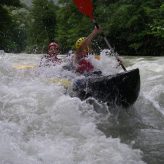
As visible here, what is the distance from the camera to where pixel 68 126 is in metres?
6.13

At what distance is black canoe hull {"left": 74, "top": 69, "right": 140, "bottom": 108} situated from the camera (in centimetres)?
643

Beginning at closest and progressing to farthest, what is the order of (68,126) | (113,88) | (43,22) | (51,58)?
(68,126)
(113,88)
(51,58)
(43,22)

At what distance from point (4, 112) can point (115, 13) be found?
13.4 metres

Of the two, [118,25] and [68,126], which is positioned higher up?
[118,25]

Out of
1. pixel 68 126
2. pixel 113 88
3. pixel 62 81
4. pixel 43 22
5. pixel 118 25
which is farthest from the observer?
pixel 43 22

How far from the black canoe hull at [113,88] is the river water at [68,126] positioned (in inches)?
6.5

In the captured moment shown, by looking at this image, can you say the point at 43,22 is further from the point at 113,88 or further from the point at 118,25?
the point at 113,88

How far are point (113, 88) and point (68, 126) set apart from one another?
3.15 ft

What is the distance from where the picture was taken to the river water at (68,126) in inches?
194

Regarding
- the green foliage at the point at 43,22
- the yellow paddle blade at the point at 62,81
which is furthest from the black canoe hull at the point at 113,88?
the green foliage at the point at 43,22

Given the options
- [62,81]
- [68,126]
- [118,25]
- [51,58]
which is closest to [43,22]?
[118,25]

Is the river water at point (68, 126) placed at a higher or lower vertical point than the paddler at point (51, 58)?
lower

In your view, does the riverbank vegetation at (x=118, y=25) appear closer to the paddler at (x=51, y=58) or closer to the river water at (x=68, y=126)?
the paddler at (x=51, y=58)

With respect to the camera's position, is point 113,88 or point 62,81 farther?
point 62,81
